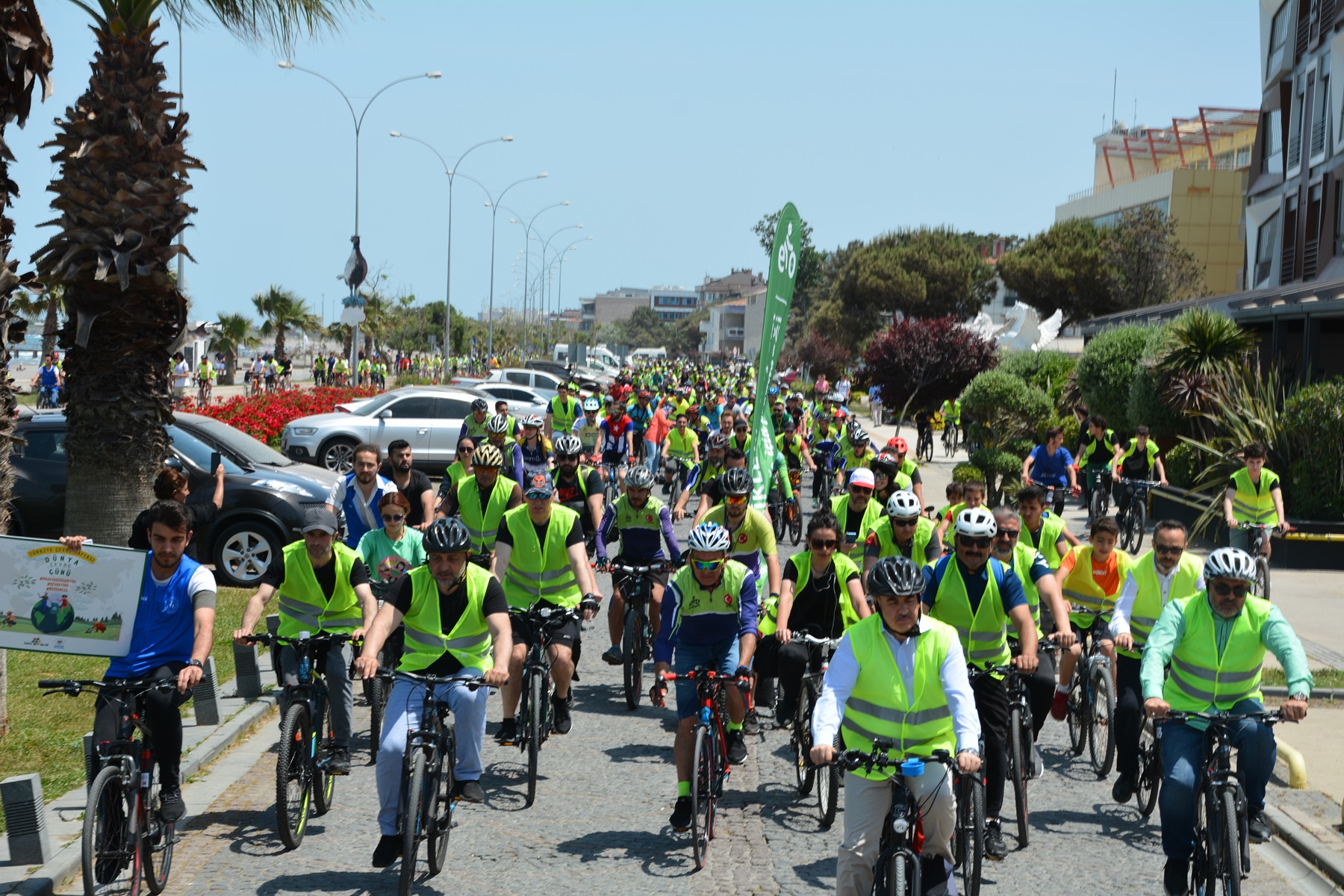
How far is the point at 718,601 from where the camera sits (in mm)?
7785

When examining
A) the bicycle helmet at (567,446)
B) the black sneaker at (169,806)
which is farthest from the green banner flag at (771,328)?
the black sneaker at (169,806)

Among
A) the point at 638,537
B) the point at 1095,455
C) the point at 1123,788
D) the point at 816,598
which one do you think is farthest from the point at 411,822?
the point at 1095,455

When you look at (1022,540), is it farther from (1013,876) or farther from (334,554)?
(334,554)

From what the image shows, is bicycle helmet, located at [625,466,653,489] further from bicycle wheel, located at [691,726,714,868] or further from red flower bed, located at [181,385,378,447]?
red flower bed, located at [181,385,378,447]

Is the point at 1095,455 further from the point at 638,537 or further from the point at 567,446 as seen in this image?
the point at 638,537

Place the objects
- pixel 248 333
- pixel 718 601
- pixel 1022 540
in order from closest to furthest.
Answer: pixel 718 601, pixel 1022 540, pixel 248 333

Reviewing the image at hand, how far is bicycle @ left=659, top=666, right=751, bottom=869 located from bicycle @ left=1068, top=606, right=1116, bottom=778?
2644 mm

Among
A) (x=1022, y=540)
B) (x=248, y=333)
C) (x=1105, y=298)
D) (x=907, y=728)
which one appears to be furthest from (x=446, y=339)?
(x=907, y=728)

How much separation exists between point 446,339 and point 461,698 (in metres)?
50.7

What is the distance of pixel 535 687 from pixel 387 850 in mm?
1903

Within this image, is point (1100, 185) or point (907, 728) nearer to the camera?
point (907, 728)

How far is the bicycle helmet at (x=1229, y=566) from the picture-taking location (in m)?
6.26

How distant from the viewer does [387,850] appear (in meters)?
6.50

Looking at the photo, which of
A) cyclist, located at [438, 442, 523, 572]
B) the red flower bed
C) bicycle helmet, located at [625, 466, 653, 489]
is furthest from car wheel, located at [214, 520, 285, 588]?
the red flower bed
